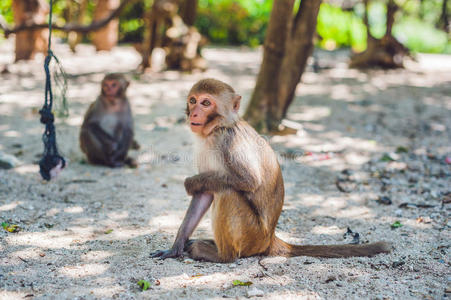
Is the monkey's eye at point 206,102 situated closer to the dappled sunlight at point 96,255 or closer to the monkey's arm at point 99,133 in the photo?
the dappled sunlight at point 96,255

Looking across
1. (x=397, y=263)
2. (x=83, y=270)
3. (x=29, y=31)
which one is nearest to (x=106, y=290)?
(x=83, y=270)

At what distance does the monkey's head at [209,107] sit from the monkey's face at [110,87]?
97.9 inches

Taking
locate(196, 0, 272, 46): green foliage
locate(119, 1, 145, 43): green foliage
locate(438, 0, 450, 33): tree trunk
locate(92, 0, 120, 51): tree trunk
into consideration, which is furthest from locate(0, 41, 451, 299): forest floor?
locate(196, 0, 272, 46): green foliage

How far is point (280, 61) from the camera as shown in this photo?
20.0ft

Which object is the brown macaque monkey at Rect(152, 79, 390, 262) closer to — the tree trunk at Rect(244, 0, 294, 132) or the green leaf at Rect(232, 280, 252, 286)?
the green leaf at Rect(232, 280, 252, 286)

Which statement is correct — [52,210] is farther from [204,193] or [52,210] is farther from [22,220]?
[204,193]

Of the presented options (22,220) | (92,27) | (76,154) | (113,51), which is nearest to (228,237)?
(22,220)

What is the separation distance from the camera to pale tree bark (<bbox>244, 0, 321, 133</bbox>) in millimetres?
5918

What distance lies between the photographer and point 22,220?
143 inches

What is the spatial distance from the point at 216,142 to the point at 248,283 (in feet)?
3.08

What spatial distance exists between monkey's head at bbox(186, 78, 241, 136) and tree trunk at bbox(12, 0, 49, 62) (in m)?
8.38

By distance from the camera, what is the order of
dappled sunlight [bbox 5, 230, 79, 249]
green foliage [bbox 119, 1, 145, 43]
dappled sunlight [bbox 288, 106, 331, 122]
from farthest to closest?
green foliage [bbox 119, 1, 145, 43], dappled sunlight [bbox 288, 106, 331, 122], dappled sunlight [bbox 5, 230, 79, 249]

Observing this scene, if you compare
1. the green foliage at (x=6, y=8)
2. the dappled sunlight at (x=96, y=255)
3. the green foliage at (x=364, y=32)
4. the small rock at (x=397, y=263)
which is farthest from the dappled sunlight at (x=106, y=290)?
the green foliage at (x=364, y=32)

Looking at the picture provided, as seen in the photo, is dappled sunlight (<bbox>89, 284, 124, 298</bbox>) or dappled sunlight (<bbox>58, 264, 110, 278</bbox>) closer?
dappled sunlight (<bbox>89, 284, 124, 298</bbox>)
